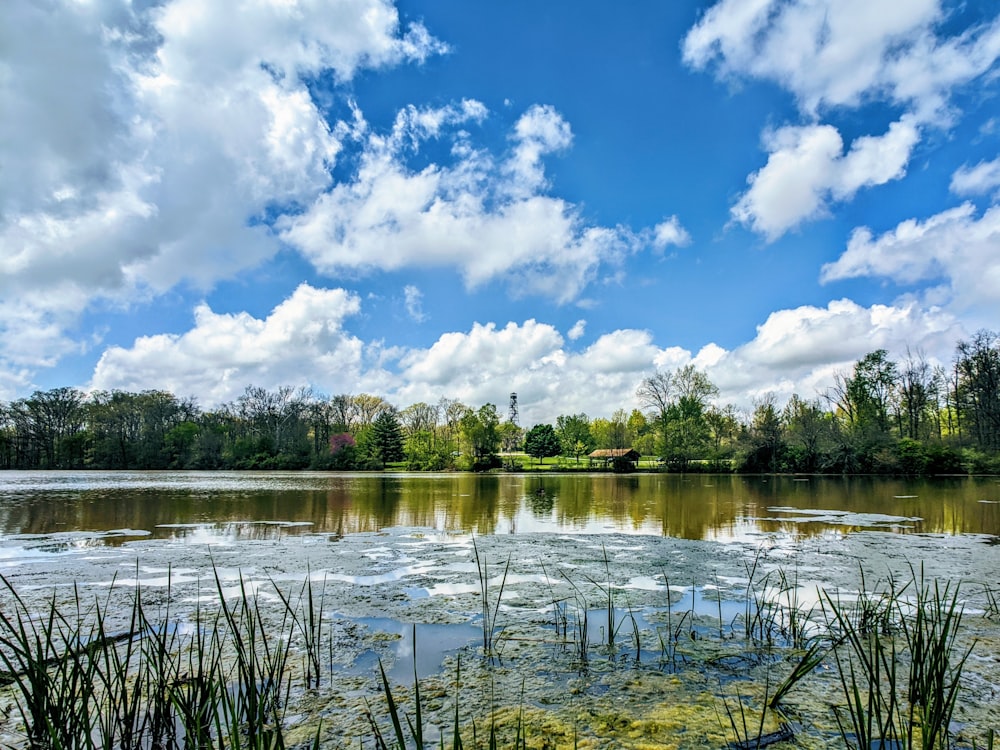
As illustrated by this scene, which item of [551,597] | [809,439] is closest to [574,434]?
[809,439]

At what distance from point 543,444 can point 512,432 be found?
57.6 feet

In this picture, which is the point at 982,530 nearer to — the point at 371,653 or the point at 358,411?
the point at 371,653

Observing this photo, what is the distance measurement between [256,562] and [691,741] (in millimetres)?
8006

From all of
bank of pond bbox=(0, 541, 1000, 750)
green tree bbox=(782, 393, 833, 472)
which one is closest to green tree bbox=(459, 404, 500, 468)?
green tree bbox=(782, 393, 833, 472)

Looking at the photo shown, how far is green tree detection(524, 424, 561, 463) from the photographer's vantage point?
247 ft

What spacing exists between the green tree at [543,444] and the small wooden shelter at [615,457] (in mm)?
10436

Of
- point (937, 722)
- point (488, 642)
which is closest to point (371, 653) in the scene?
point (488, 642)

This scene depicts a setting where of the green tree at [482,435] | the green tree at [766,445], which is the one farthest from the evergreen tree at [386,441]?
the green tree at [766,445]

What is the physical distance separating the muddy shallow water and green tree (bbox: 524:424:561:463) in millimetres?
59791

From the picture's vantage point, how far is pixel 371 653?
504cm

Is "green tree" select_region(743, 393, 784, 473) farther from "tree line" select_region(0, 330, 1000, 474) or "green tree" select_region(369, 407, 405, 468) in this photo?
"green tree" select_region(369, 407, 405, 468)

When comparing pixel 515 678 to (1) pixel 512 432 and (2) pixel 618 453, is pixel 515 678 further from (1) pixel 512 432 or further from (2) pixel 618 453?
(1) pixel 512 432

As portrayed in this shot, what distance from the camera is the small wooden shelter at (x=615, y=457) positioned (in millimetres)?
57031

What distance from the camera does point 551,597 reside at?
277 inches
